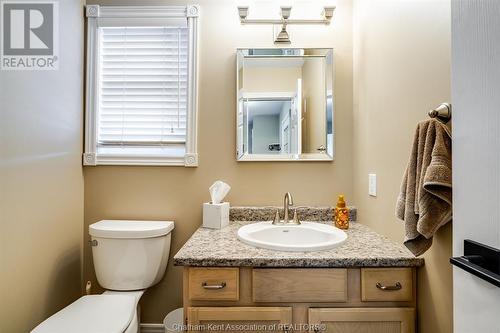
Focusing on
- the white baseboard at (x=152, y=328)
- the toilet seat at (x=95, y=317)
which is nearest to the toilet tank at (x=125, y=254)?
the toilet seat at (x=95, y=317)

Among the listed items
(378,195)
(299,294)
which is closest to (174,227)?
(299,294)

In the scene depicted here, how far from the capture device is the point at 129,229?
1470 mm

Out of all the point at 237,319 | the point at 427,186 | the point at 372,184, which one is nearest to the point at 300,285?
the point at 237,319

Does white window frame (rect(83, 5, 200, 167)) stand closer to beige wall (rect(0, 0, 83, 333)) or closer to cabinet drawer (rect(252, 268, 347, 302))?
beige wall (rect(0, 0, 83, 333))

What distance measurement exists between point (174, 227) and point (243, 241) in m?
0.64

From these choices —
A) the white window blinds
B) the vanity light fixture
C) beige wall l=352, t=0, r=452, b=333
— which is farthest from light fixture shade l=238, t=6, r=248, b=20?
beige wall l=352, t=0, r=452, b=333

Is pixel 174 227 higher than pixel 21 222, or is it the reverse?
pixel 21 222

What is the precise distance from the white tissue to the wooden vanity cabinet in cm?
55

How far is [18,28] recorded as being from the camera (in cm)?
131

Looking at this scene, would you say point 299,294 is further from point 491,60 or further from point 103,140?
point 103,140

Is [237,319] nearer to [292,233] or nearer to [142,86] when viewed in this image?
[292,233]

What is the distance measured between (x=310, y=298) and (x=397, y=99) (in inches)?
34.8

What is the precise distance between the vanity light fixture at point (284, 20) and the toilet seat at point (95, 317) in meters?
1.63

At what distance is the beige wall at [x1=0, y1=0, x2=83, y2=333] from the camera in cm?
119
